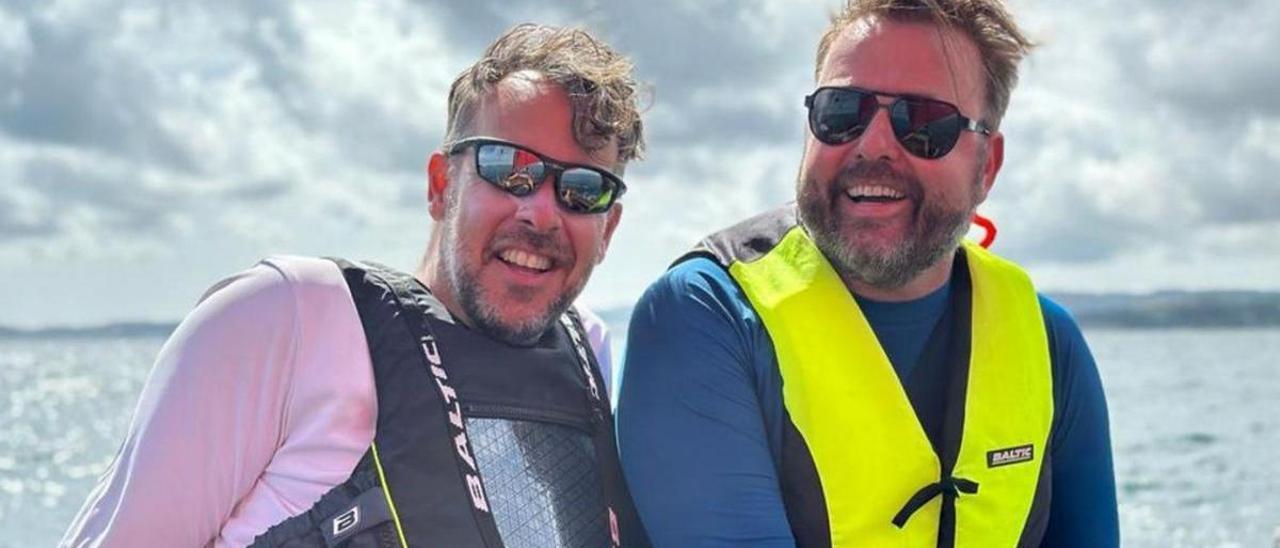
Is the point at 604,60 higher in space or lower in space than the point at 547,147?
higher

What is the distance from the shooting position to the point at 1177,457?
75.4 ft

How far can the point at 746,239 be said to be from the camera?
3.72m

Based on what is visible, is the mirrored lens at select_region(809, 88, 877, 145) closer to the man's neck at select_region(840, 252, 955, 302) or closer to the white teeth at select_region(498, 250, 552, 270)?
the man's neck at select_region(840, 252, 955, 302)

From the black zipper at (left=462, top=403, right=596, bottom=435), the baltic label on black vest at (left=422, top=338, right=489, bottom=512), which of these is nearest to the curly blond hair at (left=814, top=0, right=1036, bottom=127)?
the black zipper at (left=462, top=403, right=596, bottom=435)

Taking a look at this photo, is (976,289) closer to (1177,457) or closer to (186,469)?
(186,469)

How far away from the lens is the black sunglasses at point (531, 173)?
11.6ft

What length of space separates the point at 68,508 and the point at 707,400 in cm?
2209

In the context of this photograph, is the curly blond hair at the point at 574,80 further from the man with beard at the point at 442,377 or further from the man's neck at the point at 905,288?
the man's neck at the point at 905,288

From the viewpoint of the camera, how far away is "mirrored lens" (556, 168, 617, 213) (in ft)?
11.7

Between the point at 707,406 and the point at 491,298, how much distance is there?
0.65 m

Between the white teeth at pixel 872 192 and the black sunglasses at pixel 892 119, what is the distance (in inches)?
4.5

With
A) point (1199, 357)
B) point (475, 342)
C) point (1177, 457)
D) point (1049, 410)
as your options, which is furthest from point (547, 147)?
point (1199, 357)

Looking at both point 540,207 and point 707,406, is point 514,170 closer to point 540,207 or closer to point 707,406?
point 540,207

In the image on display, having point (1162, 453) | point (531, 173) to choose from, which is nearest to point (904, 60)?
point (531, 173)
